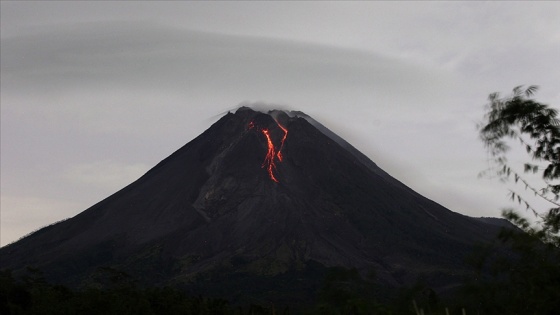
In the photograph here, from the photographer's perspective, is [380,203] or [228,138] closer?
[380,203]

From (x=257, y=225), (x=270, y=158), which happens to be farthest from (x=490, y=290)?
(x=270, y=158)

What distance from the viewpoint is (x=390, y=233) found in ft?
506

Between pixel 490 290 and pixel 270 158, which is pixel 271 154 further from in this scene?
pixel 490 290

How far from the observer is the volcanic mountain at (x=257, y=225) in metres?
140

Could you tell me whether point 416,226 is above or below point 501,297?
above

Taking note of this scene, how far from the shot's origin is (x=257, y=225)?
6083 inches

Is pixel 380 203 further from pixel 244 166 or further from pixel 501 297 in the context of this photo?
pixel 501 297

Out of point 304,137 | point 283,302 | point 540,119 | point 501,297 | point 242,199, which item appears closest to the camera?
point 540,119

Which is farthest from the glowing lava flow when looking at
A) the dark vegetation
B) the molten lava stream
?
the dark vegetation

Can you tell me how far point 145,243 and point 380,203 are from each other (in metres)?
41.7

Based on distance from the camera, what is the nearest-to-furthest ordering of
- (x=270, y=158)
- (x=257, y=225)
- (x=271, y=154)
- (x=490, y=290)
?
1. (x=490, y=290)
2. (x=257, y=225)
3. (x=270, y=158)
4. (x=271, y=154)

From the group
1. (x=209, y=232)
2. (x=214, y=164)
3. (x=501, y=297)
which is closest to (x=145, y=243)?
(x=209, y=232)

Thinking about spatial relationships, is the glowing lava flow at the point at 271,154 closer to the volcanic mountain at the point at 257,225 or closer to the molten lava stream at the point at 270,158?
the molten lava stream at the point at 270,158

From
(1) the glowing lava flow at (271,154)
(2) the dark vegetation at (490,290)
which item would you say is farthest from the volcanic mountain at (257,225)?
(2) the dark vegetation at (490,290)
